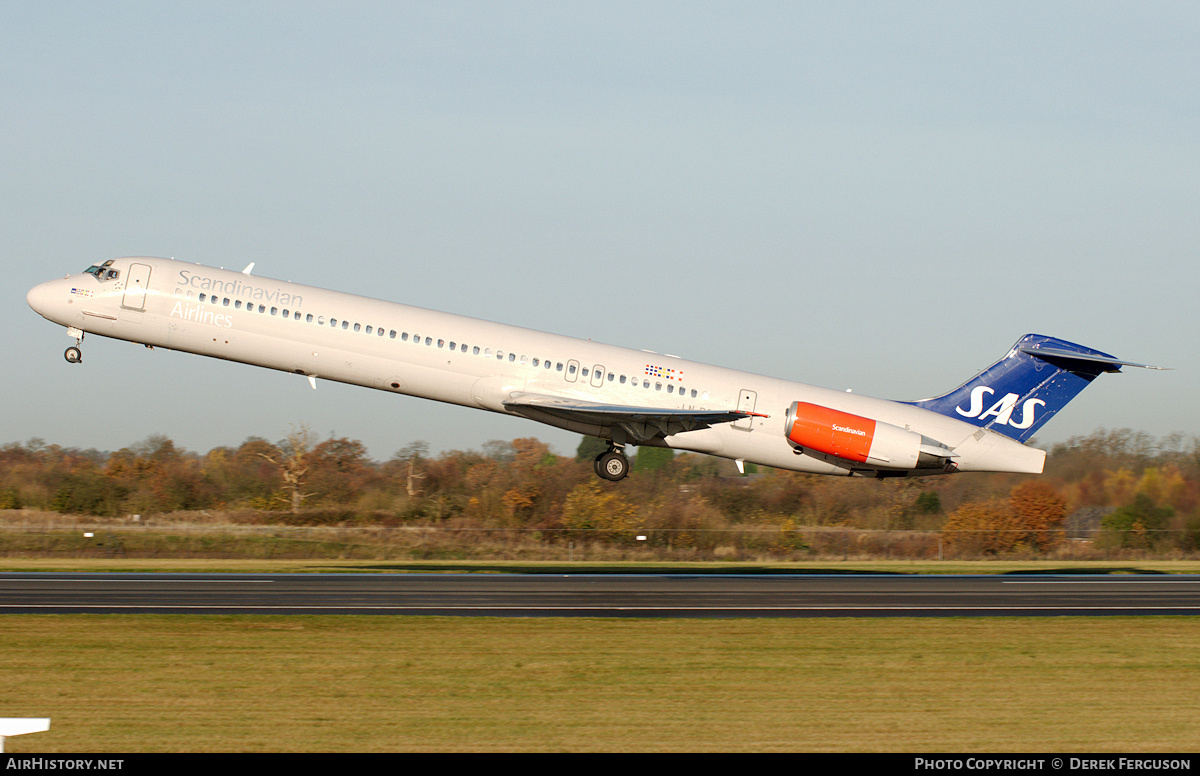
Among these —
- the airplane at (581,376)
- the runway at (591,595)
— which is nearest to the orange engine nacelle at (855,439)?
the airplane at (581,376)

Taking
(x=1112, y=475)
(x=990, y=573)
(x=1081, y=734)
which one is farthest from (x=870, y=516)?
(x=1081, y=734)

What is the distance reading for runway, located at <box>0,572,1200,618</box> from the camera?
23297 millimetres

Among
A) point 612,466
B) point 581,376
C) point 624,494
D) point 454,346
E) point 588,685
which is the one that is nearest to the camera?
point 588,685

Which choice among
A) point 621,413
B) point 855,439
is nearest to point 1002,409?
point 855,439

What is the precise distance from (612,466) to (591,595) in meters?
5.89

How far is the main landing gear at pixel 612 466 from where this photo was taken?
3142 centimetres

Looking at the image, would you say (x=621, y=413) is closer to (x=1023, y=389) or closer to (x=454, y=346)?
(x=454, y=346)

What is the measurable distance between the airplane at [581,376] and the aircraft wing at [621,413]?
64 mm

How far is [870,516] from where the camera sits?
53688mm

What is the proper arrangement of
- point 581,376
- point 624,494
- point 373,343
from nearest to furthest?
point 373,343
point 581,376
point 624,494

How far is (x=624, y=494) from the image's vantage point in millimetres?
53750

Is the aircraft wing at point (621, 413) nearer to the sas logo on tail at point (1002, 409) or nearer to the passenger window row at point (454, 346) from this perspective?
the passenger window row at point (454, 346)

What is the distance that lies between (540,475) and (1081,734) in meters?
43.5

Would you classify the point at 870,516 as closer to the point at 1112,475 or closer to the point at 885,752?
the point at 1112,475
